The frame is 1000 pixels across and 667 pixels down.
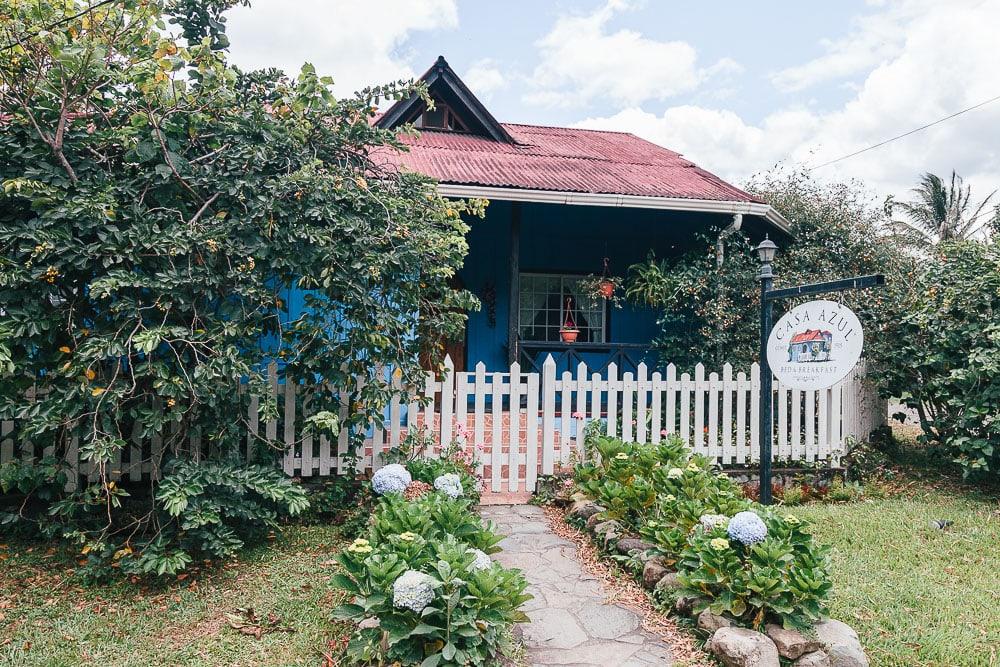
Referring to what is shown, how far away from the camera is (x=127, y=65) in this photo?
412cm

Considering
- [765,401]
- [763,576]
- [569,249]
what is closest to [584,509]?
[765,401]

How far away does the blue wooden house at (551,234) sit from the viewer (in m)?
9.34

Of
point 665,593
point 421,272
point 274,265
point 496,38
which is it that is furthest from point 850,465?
point 496,38

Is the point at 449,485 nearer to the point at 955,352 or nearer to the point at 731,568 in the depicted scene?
the point at 731,568

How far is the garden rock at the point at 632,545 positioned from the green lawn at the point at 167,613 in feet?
6.22

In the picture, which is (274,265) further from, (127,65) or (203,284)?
(127,65)

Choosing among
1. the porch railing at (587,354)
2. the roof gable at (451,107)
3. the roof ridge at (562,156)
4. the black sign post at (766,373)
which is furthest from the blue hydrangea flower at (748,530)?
the roof gable at (451,107)

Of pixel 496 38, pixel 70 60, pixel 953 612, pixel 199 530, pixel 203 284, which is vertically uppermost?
pixel 496 38

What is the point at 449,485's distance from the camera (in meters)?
Answer: 4.38

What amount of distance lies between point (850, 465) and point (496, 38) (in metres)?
8.25

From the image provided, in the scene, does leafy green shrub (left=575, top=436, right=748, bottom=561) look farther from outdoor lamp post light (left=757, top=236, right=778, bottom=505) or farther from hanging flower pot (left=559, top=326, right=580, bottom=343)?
hanging flower pot (left=559, top=326, right=580, bottom=343)

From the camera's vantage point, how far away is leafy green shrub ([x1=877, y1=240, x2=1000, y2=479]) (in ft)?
20.4

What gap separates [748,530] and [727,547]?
14cm

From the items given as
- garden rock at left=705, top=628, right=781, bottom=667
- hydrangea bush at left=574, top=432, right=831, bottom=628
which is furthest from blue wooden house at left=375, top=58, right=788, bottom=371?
garden rock at left=705, top=628, right=781, bottom=667
